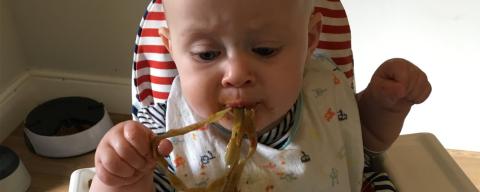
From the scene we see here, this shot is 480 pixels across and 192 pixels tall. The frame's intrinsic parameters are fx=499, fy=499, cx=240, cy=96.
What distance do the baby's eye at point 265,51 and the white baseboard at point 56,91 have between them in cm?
119

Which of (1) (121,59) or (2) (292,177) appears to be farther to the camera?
(1) (121,59)

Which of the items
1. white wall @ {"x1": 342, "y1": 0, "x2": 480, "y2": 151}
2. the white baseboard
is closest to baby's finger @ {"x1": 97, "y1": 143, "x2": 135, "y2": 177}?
A: white wall @ {"x1": 342, "y1": 0, "x2": 480, "y2": 151}

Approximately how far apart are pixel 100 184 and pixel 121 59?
1.10m

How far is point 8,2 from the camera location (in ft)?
5.45

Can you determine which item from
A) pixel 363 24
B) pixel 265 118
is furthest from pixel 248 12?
pixel 363 24

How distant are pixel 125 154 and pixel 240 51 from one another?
0.18m

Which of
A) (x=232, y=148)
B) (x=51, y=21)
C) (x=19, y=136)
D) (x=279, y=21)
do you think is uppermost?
(x=279, y=21)

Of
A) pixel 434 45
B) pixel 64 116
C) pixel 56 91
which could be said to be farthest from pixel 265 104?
pixel 56 91

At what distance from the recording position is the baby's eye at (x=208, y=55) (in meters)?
0.61

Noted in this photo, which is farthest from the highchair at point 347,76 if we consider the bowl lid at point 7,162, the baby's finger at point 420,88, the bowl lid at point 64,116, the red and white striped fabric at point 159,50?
the bowl lid at point 64,116

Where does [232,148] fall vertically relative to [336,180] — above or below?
above

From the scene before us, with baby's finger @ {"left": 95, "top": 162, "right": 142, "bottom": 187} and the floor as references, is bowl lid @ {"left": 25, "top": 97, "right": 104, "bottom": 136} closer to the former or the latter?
the floor

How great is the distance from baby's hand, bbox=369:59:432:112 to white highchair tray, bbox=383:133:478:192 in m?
0.10

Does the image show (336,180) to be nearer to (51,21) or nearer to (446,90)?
(446,90)
